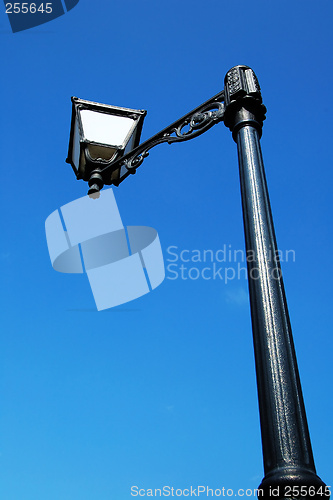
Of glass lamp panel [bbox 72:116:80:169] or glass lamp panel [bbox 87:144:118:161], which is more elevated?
glass lamp panel [bbox 72:116:80:169]

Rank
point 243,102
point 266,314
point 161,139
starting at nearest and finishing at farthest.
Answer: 1. point 266,314
2. point 243,102
3. point 161,139

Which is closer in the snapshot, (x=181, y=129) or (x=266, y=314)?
(x=266, y=314)

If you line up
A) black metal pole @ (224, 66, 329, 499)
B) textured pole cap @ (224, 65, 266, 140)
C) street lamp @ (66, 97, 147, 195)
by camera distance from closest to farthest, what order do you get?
black metal pole @ (224, 66, 329, 499)
textured pole cap @ (224, 65, 266, 140)
street lamp @ (66, 97, 147, 195)

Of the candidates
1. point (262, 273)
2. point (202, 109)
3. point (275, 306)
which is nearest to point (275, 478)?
point (275, 306)

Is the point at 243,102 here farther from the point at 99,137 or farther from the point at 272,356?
the point at 272,356

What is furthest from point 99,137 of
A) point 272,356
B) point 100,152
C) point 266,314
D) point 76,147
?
point 272,356

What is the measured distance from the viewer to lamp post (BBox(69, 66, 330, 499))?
1.85 metres

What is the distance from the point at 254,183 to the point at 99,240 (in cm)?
448

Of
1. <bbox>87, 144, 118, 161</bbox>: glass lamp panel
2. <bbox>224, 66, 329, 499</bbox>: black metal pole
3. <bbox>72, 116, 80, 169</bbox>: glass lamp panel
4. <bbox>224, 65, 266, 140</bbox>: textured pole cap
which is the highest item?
<bbox>72, 116, 80, 169</bbox>: glass lamp panel

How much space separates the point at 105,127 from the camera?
488cm

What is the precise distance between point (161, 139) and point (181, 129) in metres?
0.22

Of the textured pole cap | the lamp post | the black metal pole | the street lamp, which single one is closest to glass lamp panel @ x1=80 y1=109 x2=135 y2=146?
the street lamp

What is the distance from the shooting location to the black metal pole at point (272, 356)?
5.98 feet

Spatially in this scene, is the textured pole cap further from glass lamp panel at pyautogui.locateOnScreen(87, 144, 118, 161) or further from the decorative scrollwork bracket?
glass lamp panel at pyautogui.locateOnScreen(87, 144, 118, 161)
